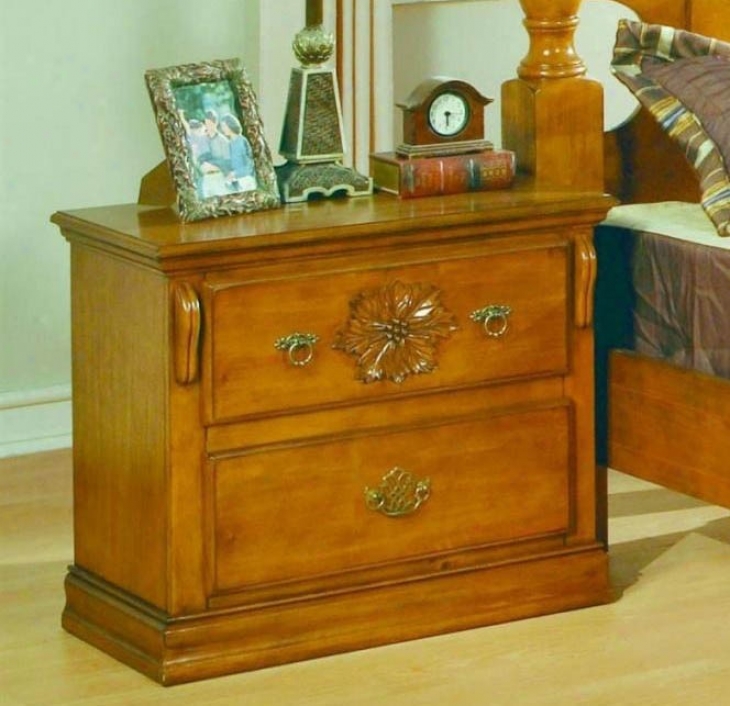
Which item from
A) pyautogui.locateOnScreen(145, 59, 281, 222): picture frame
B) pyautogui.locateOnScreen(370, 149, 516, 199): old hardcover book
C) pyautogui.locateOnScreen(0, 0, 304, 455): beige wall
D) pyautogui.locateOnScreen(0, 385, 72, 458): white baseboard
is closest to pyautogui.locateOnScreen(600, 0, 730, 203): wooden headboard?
pyautogui.locateOnScreen(370, 149, 516, 199): old hardcover book

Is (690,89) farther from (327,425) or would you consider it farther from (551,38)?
(327,425)

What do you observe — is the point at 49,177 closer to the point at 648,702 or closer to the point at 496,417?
the point at 496,417

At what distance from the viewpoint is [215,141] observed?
2.50 m

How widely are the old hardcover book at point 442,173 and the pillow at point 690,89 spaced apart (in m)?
0.26

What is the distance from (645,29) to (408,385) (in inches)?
29.2

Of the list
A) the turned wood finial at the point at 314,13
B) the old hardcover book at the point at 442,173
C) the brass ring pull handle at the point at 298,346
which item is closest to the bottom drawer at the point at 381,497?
the brass ring pull handle at the point at 298,346

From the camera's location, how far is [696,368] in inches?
104

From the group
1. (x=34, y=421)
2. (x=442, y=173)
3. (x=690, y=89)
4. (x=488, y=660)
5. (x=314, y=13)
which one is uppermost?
(x=314, y=13)

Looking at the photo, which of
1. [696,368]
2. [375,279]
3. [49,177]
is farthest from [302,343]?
[49,177]

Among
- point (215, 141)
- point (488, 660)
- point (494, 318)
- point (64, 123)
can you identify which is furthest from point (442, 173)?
point (64, 123)

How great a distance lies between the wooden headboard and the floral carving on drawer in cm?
→ 59

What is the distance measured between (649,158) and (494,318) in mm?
569

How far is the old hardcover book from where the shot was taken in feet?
8.64

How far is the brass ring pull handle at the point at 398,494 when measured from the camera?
2527mm
